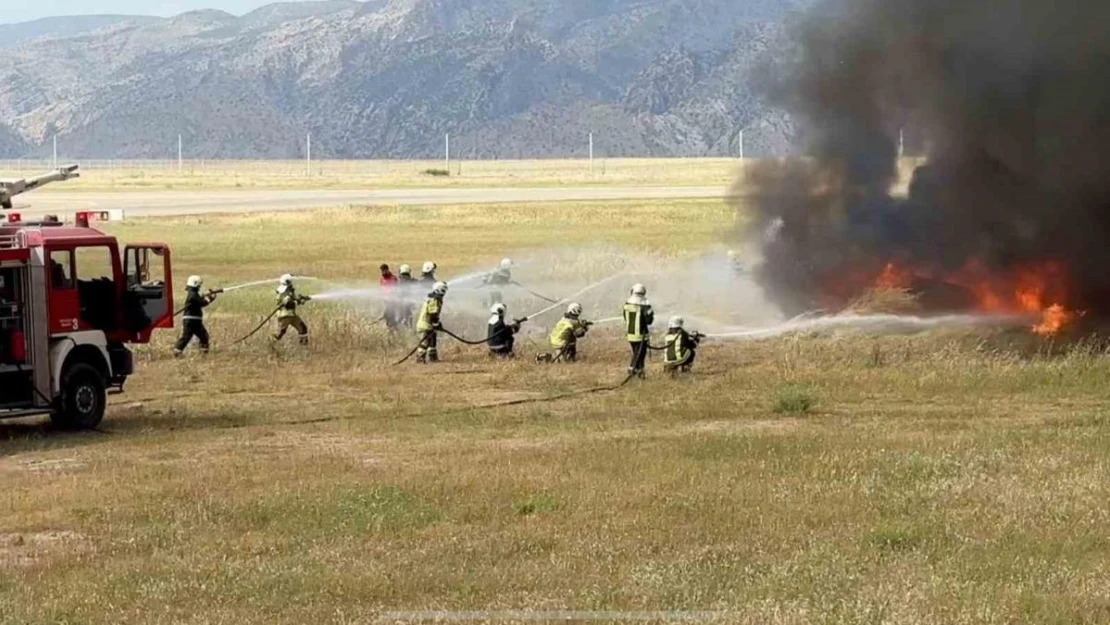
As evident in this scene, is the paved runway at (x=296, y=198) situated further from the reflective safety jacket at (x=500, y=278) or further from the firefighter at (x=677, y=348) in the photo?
the firefighter at (x=677, y=348)

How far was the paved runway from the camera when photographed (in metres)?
72.4

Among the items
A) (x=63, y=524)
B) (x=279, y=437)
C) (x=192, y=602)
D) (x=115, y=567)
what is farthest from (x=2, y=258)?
(x=192, y=602)

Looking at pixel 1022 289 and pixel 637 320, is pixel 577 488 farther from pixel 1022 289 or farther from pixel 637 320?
pixel 1022 289

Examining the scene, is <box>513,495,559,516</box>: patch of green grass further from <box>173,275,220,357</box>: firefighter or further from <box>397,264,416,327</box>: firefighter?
<box>397,264,416,327</box>: firefighter

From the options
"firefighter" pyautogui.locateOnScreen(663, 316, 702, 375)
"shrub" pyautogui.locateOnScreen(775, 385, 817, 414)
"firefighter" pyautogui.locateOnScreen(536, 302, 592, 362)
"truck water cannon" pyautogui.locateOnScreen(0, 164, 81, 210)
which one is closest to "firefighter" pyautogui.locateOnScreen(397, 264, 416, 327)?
"firefighter" pyautogui.locateOnScreen(536, 302, 592, 362)

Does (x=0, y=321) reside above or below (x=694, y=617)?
above

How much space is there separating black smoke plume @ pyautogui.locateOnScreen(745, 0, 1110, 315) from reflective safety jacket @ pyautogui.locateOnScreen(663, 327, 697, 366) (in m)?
5.67

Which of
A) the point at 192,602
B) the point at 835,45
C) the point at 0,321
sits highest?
the point at 835,45

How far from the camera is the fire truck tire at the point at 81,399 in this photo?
19.3m

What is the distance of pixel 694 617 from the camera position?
34.0 feet

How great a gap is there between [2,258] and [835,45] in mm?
16190

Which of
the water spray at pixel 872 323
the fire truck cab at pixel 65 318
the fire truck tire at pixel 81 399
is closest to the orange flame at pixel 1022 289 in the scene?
the water spray at pixel 872 323

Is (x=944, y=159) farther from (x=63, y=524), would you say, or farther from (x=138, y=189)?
(x=138, y=189)

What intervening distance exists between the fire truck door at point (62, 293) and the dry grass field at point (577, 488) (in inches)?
52.3
